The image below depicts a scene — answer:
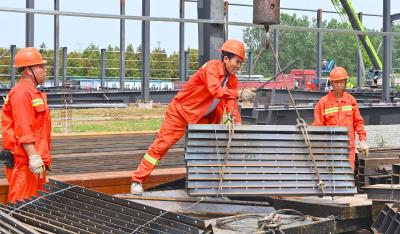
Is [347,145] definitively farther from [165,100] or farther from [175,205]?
[165,100]

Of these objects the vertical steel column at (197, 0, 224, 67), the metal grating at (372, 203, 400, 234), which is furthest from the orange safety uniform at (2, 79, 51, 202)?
the metal grating at (372, 203, 400, 234)

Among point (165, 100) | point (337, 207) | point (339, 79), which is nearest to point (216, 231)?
point (337, 207)

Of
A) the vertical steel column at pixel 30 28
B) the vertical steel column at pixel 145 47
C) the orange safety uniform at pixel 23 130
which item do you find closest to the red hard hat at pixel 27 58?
the orange safety uniform at pixel 23 130

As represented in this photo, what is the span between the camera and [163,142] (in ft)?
20.4

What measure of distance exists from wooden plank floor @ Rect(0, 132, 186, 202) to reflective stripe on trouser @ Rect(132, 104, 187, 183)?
2.50 feet

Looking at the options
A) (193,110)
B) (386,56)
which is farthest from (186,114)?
(386,56)

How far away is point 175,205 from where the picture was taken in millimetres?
5438

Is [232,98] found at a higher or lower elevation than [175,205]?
higher

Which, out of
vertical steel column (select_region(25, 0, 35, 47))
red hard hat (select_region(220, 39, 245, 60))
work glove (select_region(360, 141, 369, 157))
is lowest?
work glove (select_region(360, 141, 369, 157))

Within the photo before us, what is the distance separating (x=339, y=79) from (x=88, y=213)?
3.95 metres

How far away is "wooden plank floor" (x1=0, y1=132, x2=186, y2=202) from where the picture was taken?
6.86 m

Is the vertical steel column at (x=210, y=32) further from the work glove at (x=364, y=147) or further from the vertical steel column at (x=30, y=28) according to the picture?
the vertical steel column at (x=30, y=28)

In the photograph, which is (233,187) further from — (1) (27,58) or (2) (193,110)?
(1) (27,58)

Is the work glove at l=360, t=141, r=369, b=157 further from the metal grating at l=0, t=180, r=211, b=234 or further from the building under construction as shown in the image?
the metal grating at l=0, t=180, r=211, b=234
